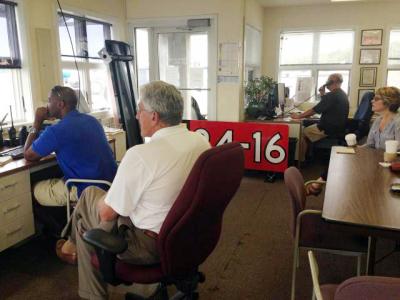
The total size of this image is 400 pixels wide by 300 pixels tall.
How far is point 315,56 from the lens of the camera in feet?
20.5

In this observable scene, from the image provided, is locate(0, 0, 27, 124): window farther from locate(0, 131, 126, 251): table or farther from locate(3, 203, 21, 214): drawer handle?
locate(3, 203, 21, 214): drawer handle

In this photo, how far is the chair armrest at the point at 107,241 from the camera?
57.6 inches

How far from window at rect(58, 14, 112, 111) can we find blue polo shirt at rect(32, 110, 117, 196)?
72.1 inches

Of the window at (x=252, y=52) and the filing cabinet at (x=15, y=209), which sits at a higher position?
the window at (x=252, y=52)

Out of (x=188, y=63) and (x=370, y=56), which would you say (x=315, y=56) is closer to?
(x=370, y=56)

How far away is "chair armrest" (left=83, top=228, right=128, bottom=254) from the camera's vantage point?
1462 mm

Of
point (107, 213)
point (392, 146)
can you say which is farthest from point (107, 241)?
point (392, 146)

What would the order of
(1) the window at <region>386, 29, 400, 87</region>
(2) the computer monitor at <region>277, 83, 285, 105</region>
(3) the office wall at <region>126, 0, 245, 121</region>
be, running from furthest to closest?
(1) the window at <region>386, 29, 400, 87</region>
(2) the computer monitor at <region>277, 83, 285, 105</region>
(3) the office wall at <region>126, 0, 245, 121</region>

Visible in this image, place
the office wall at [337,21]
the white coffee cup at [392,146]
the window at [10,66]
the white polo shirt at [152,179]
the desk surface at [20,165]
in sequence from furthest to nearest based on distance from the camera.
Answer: the office wall at [337,21]
the window at [10,66]
the white coffee cup at [392,146]
the desk surface at [20,165]
the white polo shirt at [152,179]

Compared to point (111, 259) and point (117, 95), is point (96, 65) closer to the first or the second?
point (117, 95)

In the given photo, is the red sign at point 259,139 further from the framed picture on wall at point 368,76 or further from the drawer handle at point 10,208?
the drawer handle at point 10,208

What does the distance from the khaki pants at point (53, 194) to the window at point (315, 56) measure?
447 cm

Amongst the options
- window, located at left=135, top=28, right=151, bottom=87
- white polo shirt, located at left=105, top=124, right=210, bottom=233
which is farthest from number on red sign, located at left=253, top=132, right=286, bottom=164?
white polo shirt, located at left=105, top=124, right=210, bottom=233

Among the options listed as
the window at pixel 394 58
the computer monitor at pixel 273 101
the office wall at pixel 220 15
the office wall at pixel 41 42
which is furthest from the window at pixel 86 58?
the window at pixel 394 58
